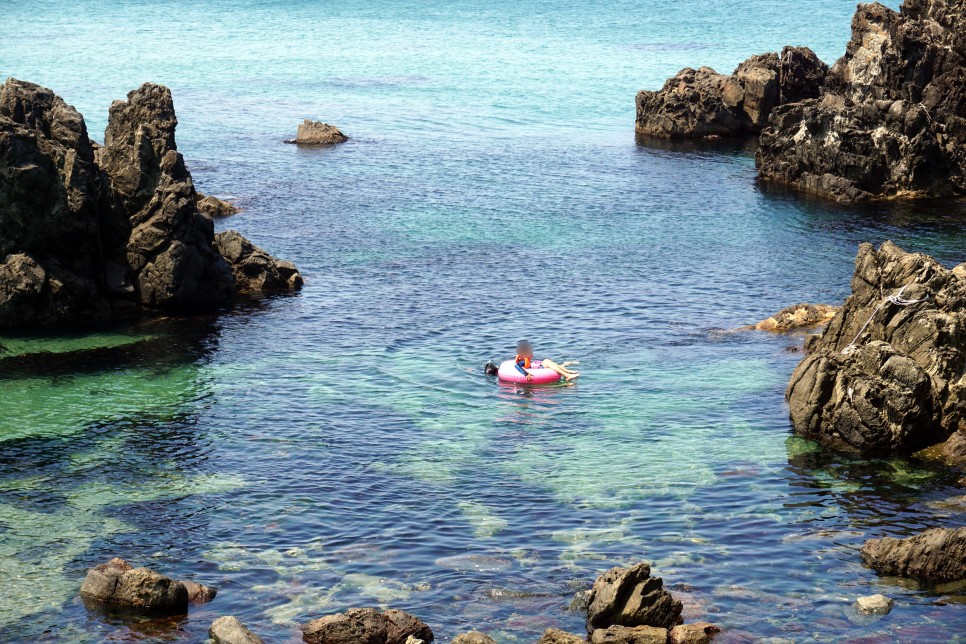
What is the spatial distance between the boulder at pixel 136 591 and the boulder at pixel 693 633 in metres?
12.9

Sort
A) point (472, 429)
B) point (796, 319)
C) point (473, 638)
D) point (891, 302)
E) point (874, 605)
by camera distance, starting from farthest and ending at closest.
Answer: point (796, 319)
point (891, 302)
point (472, 429)
point (874, 605)
point (473, 638)

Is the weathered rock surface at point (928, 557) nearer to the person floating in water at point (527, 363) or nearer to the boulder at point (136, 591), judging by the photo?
the person floating in water at point (527, 363)

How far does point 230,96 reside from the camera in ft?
447

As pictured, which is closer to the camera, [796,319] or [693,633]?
[693,633]

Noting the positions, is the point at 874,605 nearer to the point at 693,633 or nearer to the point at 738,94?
the point at 693,633

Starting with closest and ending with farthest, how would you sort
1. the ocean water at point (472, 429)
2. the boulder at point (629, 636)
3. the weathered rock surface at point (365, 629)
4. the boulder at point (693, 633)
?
the boulder at point (629, 636), the boulder at point (693, 633), the weathered rock surface at point (365, 629), the ocean water at point (472, 429)

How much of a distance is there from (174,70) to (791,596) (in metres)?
140

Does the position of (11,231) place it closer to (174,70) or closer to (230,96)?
(230,96)

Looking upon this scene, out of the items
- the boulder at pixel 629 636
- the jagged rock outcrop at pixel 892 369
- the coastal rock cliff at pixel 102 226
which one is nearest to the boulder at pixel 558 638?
the boulder at pixel 629 636

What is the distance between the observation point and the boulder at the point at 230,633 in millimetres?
28188

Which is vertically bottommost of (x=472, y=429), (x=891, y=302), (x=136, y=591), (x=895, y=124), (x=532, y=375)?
(x=136, y=591)

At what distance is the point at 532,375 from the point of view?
49031 millimetres

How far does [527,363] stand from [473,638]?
22.3m

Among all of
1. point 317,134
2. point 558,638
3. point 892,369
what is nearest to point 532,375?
point 892,369
